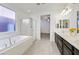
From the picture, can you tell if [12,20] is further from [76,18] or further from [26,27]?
[76,18]

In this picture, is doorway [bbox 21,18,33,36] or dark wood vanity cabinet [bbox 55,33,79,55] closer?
dark wood vanity cabinet [bbox 55,33,79,55]

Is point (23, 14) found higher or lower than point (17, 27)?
higher

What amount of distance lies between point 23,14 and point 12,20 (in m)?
0.59

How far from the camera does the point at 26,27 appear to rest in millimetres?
4938

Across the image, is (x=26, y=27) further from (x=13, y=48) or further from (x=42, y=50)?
(x=13, y=48)

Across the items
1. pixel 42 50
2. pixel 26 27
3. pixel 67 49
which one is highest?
pixel 26 27

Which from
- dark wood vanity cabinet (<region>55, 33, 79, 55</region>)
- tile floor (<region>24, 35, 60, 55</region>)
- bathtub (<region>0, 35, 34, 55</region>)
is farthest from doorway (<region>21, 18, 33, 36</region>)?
dark wood vanity cabinet (<region>55, 33, 79, 55</region>)

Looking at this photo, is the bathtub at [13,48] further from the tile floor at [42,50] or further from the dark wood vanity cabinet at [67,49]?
the dark wood vanity cabinet at [67,49]

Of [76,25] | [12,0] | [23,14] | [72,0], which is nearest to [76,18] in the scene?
[76,25]

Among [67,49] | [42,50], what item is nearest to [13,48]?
[67,49]

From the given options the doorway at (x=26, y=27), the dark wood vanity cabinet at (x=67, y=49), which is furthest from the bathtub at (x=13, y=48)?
the doorway at (x=26, y=27)

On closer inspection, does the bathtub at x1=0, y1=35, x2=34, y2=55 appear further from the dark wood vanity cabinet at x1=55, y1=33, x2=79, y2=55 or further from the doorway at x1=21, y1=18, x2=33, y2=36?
the doorway at x1=21, y1=18, x2=33, y2=36

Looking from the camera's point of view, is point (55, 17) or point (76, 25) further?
point (55, 17)

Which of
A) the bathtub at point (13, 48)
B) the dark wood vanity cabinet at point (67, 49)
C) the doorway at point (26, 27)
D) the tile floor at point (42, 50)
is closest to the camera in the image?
the dark wood vanity cabinet at point (67, 49)
